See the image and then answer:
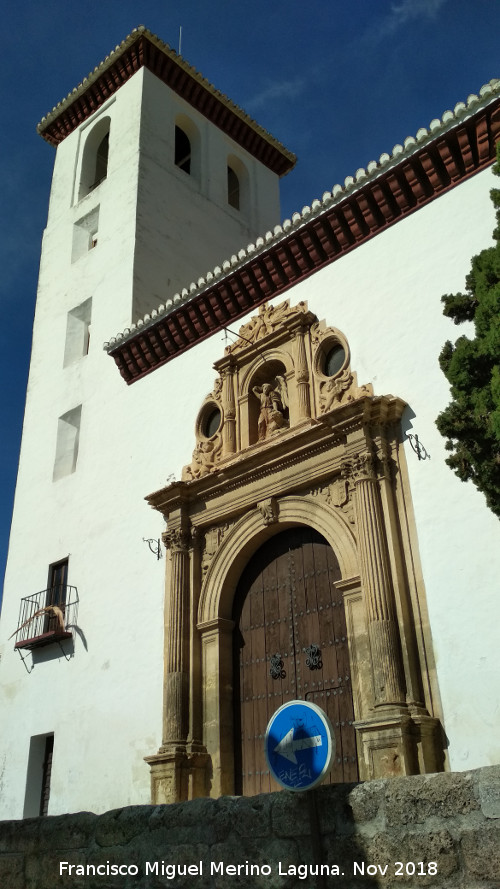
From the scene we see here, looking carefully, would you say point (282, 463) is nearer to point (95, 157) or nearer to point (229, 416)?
point (229, 416)

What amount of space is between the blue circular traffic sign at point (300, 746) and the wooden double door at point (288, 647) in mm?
3960

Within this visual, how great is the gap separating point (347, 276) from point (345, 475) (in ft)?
8.44

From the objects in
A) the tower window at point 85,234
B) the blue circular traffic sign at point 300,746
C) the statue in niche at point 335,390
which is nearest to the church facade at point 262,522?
the statue in niche at point 335,390

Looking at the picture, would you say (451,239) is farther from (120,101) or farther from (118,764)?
(120,101)

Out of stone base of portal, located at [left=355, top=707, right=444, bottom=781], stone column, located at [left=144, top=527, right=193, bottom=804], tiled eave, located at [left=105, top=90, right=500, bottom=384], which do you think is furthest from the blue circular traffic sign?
tiled eave, located at [left=105, top=90, right=500, bottom=384]

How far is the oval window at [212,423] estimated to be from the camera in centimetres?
1061

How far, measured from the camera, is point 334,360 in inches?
370

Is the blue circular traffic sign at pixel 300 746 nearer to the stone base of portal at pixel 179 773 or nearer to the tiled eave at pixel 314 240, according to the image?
the stone base of portal at pixel 179 773

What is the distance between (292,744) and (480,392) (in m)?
3.30

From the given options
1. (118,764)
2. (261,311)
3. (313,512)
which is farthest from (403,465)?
(118,764)

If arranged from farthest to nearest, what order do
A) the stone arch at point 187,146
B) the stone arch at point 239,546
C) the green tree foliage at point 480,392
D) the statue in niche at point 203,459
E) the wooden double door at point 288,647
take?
the stone arch at point 187,146, the statue in niche at point 203,459, the stone arch at point 239,546, the wooden double door at point 288,647, the green tree foliage at point 480,392

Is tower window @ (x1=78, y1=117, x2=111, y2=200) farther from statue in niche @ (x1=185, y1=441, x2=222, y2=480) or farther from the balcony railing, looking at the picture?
the balcony railing

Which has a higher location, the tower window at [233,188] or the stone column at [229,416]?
A: the tower window at [233,188]

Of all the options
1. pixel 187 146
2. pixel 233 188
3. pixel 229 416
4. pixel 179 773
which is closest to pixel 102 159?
pixel 187 146
